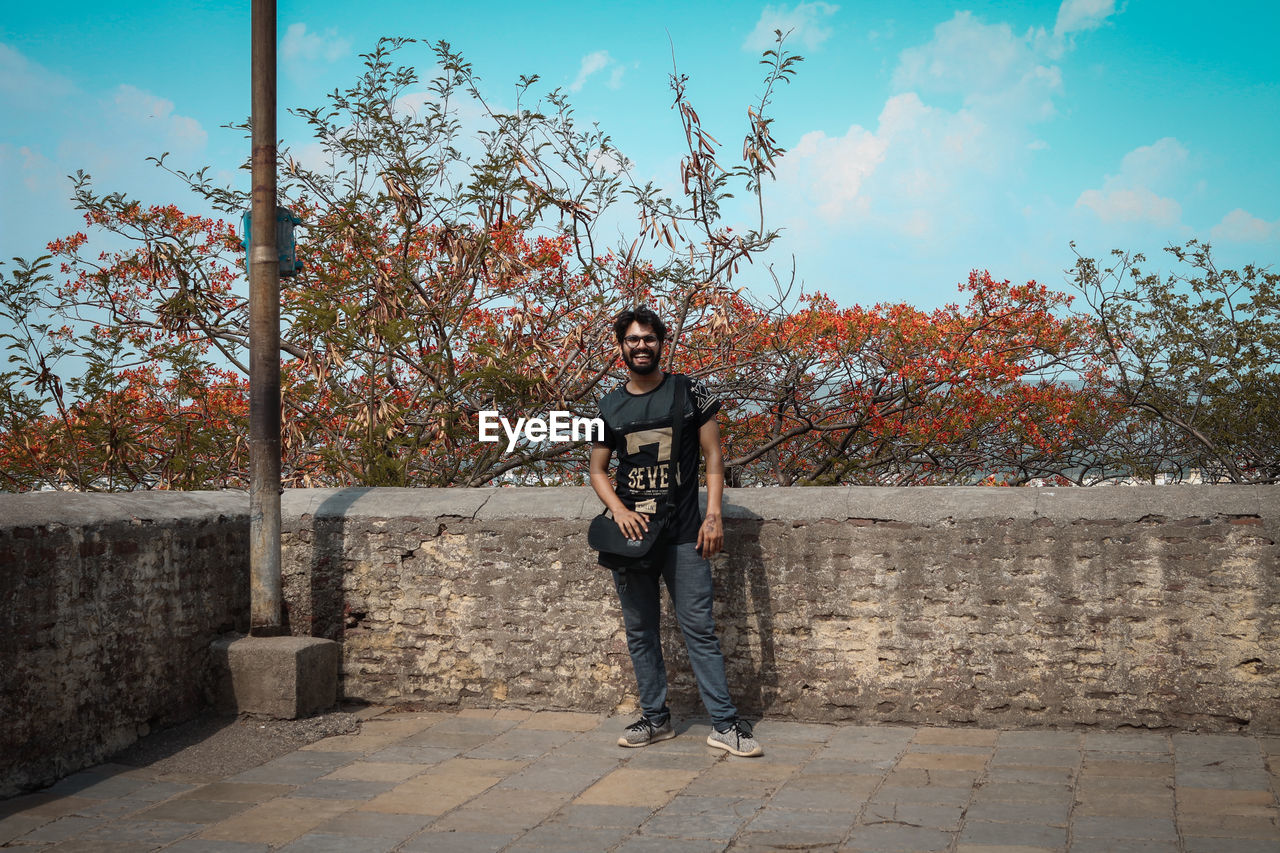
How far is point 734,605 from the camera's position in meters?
4.85

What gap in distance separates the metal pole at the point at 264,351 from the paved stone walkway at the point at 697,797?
861 mm

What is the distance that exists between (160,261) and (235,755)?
4848 mm

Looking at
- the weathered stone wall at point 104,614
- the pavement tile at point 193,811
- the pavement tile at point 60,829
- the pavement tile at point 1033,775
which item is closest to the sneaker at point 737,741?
the pavement tile at point 1033,775

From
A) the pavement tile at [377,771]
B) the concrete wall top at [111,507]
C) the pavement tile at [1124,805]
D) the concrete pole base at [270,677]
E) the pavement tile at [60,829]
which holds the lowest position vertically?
the pavement tile at [1124,805]

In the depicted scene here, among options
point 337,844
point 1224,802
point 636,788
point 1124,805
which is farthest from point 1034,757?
point 337,844

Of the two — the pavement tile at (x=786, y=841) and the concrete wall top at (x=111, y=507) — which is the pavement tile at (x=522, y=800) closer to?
the pavement tile at (x=786, y=841)

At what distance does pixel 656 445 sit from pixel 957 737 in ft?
5.57

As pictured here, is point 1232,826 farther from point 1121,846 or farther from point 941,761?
point 941,761

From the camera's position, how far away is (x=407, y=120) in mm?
7918

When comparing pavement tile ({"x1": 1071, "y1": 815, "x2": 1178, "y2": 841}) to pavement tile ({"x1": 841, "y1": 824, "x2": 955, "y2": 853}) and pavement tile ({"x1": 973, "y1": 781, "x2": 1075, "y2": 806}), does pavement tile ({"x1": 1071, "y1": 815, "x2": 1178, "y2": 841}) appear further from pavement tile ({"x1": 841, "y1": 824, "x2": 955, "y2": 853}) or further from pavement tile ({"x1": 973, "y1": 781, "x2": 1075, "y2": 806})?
pavement tile ({"x1": 841, "y1": 824, "x2": 955, "y2": 853})

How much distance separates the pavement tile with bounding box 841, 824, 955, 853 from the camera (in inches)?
126

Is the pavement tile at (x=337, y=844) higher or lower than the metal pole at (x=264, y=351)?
lower

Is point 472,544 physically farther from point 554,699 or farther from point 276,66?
point 276,66

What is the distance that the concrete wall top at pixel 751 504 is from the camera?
4.36 metres
